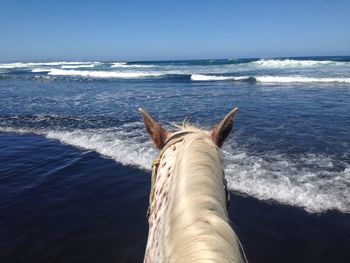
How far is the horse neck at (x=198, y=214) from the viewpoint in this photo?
3.23 ft

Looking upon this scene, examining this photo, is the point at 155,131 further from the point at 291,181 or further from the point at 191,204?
the point at 291,181

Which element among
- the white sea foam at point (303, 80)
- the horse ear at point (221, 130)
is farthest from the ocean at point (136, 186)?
Answer: the white sea foam at point (303, 80)

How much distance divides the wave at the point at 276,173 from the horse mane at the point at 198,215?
467 centimetres

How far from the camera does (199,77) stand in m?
33.6

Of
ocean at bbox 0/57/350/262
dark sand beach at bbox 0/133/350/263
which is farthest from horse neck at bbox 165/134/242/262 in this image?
ocean at bbox 0/57/350/262

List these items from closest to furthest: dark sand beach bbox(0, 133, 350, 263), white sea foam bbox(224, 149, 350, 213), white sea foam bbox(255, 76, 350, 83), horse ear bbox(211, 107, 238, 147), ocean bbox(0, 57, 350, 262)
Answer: horse ear bbox(211, 107, 238, 147)
dark sand beach bbox(0, 133, 350, 263)
ocean bbox(0, 57, 350, 262)
white sea foam bbox(224, 149, 350, 213)
white sea foam bbox(255, 76, 350, 83)

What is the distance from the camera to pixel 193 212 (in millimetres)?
1136

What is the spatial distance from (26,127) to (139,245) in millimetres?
9498

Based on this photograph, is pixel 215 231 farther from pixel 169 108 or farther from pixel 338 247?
pixel 169 108

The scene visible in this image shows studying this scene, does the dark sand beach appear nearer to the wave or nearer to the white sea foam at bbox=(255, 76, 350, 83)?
the wave

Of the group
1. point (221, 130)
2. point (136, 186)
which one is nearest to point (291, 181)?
point (136, 186)

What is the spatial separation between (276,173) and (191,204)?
6.02m

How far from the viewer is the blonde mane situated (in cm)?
100

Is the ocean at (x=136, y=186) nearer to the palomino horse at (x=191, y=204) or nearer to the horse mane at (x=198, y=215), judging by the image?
the palomino horse at (x=191, y=204)
